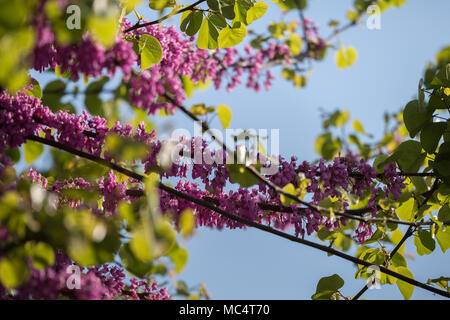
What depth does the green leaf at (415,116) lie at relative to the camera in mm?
1956

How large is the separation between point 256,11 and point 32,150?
139cm

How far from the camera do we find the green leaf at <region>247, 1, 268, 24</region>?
6.40 feet

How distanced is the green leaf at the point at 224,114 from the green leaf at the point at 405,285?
1.24m

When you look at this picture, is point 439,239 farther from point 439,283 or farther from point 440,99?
point 440,99

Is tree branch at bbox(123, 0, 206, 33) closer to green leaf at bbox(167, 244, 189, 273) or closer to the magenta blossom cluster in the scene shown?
the magenta blossom cluster

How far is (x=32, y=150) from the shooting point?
2186 mm

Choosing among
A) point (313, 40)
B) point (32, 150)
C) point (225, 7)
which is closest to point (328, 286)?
point (225, 7)

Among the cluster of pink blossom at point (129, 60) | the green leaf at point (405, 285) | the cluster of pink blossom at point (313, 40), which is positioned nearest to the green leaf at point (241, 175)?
the cluster of pink blossom at point (129, 60)

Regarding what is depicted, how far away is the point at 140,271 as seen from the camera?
1087mm

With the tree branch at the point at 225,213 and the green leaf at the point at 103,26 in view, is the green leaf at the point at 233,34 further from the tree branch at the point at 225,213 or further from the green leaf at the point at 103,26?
the green leaf at the point at 103,26

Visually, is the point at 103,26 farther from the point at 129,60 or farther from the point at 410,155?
the point at 410,155

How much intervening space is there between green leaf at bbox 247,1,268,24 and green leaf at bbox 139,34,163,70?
18.6 inches

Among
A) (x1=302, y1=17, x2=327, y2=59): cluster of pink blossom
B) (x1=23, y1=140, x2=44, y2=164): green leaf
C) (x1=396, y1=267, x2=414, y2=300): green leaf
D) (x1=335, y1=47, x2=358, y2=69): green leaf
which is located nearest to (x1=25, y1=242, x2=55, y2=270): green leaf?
(x1=23, y1=140, x2=44, y2=164): green leaf
